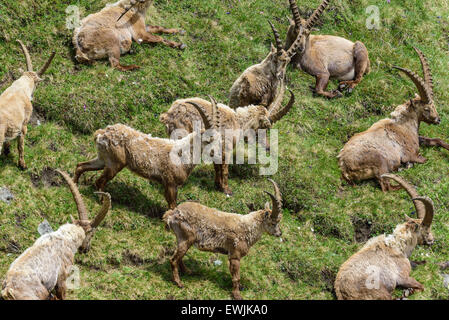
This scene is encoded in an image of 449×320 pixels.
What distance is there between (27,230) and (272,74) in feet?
22.0

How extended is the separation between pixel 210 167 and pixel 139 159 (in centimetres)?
224

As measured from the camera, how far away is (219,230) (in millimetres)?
10867

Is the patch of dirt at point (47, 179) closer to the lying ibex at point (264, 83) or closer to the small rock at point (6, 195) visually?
the small rock at point (6, 195)

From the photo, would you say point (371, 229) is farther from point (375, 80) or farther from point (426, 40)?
point (426, 40)

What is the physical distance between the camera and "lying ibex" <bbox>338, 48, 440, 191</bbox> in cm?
1392

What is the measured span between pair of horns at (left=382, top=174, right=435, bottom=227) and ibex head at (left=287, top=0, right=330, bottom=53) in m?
5.12

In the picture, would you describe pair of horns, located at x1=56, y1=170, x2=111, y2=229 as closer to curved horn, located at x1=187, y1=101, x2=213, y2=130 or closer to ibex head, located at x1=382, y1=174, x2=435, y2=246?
curved horn, located at x1=187, y1=101, x2=213, y2=130

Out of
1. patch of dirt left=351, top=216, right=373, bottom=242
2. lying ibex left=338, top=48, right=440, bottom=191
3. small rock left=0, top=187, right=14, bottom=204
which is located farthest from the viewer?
lying ibex left=338, top=48, right=440, bottom=191

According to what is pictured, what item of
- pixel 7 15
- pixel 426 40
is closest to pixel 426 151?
pixel 426 40

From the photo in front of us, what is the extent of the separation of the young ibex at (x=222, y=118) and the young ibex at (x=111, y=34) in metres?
2.44

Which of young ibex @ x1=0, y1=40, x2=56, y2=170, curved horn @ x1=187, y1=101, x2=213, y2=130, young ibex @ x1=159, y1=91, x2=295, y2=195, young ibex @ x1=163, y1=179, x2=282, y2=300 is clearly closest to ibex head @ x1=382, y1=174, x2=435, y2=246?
young ibex @ x1=163, y1=179, x2=282, y2=300

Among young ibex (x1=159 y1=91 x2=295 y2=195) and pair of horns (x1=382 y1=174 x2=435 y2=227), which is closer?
pair of horns (x1=382 y1=174 x2=435 y2=227)

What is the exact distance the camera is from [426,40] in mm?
18781

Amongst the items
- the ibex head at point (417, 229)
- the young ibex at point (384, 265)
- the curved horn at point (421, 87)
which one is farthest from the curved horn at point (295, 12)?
the young ibex at point (384, 265)
